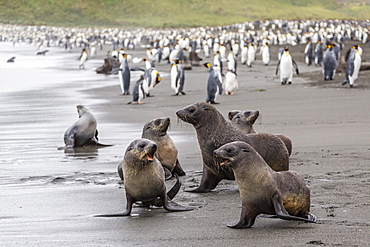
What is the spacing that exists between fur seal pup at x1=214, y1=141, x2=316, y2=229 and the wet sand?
4.0 inches

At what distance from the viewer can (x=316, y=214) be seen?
494 centimetres

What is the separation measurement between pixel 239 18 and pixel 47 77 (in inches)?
3586

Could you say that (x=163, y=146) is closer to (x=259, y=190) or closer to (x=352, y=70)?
(x=259, y=190)

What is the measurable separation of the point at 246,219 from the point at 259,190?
8.8 inches

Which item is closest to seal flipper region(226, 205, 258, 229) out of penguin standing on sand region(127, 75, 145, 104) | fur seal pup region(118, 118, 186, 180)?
fur seal pup region(118, 118, 186, 180)

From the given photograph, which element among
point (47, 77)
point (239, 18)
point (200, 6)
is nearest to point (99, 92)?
point (47, 77)

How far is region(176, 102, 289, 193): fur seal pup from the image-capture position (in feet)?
19.6

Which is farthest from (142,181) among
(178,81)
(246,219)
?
(178,81)

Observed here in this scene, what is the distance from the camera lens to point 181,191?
20.1ft

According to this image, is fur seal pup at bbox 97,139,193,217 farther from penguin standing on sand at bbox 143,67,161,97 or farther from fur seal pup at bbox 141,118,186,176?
penguin standing on sand at bbox 143,67,161,97

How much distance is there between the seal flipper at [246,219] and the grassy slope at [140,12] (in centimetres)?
10671

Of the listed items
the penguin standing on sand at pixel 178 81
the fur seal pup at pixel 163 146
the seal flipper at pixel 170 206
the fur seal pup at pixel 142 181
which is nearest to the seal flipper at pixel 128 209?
the fur seal pup at pixel 142 181

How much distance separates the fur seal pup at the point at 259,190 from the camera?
4.66 m

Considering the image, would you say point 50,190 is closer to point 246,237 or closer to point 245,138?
point 245,138
